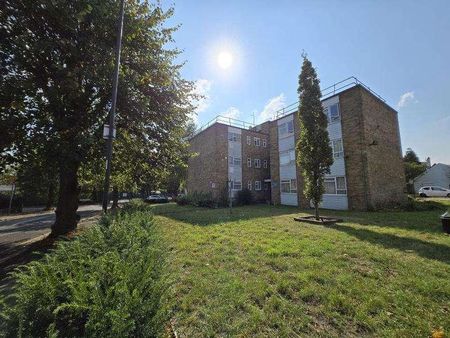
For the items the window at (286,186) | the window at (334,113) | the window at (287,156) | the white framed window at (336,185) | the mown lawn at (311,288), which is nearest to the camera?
the mown lawn at (311,288)

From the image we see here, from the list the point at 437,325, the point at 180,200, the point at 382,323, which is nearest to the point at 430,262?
the point at 437,325

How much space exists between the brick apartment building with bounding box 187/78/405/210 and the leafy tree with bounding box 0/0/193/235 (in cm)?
816

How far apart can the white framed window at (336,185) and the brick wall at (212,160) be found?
40.7 ft

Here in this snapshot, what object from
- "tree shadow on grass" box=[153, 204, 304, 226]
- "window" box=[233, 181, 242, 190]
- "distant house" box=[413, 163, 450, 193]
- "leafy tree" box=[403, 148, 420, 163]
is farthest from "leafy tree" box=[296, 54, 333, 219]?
"leafy tree" box=[403, 148, 420, 163]

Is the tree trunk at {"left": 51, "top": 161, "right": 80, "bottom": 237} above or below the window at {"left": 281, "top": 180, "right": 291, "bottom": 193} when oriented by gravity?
below

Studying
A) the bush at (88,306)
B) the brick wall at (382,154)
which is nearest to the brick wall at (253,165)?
the brick wall at (382,154)

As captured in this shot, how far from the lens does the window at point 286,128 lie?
26000mm

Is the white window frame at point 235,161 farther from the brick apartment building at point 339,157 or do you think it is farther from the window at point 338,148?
the window at point 338,148

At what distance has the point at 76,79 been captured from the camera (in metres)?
9.06

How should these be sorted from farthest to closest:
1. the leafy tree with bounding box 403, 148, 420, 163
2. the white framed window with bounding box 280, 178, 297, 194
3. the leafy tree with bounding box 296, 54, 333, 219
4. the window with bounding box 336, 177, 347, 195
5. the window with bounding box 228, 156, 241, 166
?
1. the leafy tree with bounding box 403, 148, 420, 163
2. the window with bounding box 228, 156, 241, 166
3. the white framed window with bounding box 280, 178, 297, 194
4. the window with bounding box 336, 177, 347, 195
5. the leafy tree with bounding box 296, 54, 333, 219

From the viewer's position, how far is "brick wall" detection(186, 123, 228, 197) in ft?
95.2

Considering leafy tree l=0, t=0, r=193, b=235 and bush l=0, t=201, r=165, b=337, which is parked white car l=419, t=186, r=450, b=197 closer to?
leafy tree l=0, t=0, r=193, b=235

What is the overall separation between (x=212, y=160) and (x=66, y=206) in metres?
20.1

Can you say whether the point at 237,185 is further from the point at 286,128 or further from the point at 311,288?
the point at 311,288
